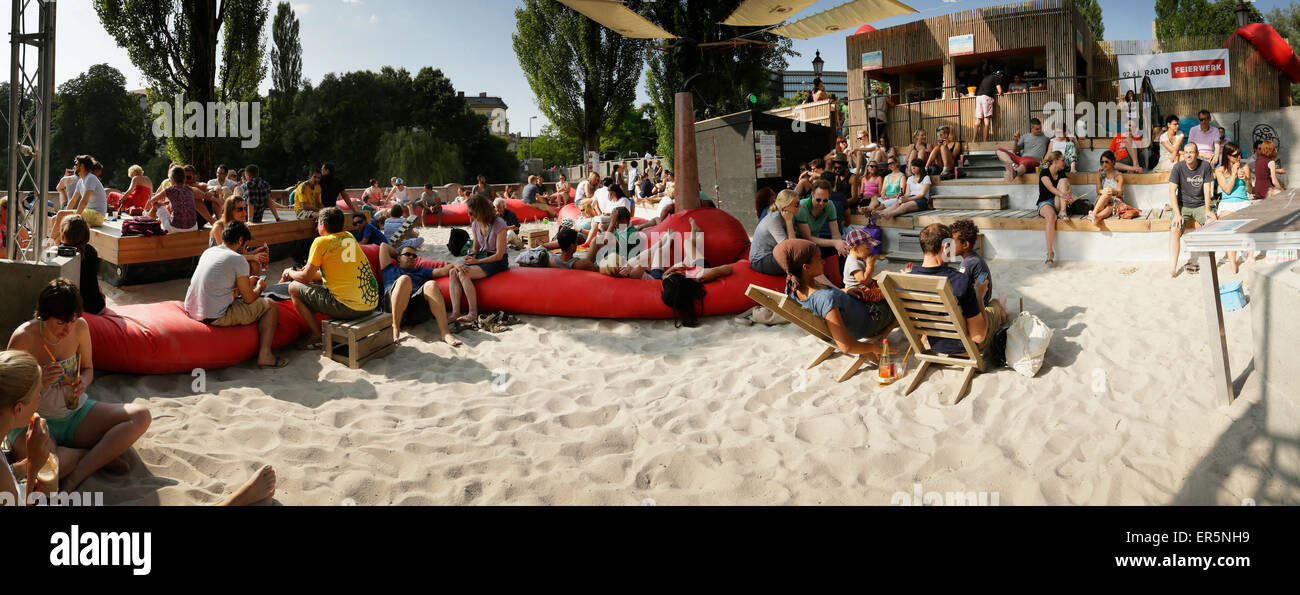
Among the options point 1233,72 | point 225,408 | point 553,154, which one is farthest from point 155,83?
point 553,154

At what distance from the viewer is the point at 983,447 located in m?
3.99

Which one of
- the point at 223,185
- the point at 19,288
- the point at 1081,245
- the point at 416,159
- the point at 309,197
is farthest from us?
the point at 416,159

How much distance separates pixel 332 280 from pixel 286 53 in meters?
39.3

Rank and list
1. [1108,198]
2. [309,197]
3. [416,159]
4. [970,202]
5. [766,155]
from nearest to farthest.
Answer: [1108,198] < [970,202] < [309,197] < [766,155] < [416,159]

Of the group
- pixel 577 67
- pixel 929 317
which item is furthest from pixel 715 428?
pixel 577 67

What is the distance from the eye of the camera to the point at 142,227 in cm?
871

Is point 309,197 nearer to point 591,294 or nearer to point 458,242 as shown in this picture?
point 458,242

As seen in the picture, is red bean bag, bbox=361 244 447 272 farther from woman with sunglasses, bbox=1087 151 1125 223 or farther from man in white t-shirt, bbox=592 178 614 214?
woman with sunglasses, bbox=1087 151 1125 223

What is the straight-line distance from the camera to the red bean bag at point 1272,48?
1662 centimetres
